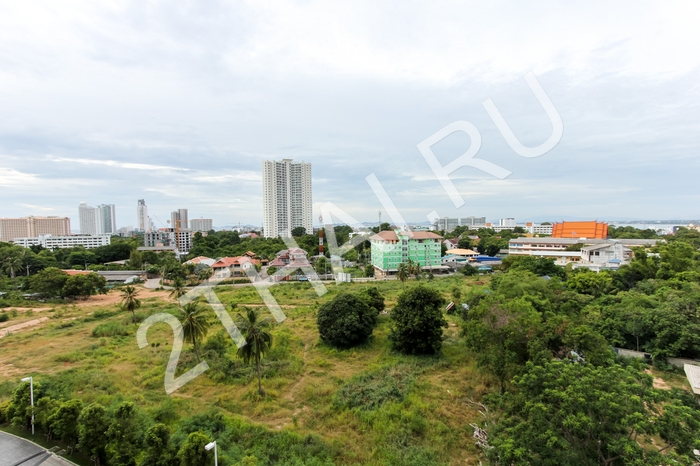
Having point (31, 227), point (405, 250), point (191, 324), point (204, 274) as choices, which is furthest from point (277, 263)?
point (31, 227)

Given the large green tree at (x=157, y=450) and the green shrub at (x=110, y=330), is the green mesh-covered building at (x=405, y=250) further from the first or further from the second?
the large green tree at (x=157, y=450)

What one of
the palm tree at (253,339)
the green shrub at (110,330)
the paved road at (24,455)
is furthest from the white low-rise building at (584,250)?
the paved road at (24,455)

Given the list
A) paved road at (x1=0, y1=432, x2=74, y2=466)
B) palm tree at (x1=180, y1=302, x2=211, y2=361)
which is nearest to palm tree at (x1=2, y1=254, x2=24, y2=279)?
palm tree at (x1=180, y1=302, x2=211, y2=361)

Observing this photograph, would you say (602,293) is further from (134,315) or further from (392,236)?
(134,315)

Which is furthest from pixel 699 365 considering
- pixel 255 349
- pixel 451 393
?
pixel 255 349

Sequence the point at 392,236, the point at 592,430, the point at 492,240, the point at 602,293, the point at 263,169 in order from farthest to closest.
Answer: the point at 263,169
the point at 492,240
the point at 392,236
the point at 602,293
the point at 592,430

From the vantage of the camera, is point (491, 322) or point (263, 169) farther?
point (263, 169)
